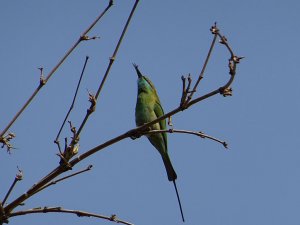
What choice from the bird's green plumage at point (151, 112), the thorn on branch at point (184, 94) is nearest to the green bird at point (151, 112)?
the bird's green plumage at point (151, 112)

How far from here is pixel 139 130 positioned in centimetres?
195

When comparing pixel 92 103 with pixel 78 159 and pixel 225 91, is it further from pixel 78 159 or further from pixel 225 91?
pixel 225 91

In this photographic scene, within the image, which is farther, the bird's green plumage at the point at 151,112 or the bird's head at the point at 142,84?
the bird's head at the point at 142,84

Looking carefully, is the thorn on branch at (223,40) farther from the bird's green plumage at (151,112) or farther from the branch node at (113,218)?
the bird's green plumage at (151,112)

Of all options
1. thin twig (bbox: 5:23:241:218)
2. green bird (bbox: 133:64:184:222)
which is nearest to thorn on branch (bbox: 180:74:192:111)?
thin twig (bbox: 5:23:241:218)

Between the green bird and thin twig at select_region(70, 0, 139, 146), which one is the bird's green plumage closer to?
the green bird

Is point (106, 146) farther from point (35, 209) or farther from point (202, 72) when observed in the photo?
point (202, 72)

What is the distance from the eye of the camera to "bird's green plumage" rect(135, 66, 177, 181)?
17.7ft

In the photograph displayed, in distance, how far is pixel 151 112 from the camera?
18.2 feet

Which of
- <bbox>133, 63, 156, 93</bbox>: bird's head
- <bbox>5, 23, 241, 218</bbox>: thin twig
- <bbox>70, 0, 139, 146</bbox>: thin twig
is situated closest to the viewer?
<bbox>5, 23, 241, 218</bbox>: thin twig

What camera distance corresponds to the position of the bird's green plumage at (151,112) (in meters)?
5.38

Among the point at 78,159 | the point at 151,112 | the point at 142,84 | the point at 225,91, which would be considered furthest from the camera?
the point at 142,84

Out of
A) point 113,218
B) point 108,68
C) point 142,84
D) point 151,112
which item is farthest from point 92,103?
point 142,84

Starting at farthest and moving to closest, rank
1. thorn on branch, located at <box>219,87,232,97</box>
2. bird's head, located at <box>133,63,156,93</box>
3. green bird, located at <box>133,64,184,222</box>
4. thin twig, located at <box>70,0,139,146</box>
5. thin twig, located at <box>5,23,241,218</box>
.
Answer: bird's head, located at <box>133,63,156,93</box> < green bird, located at <box>133,64,184,222</box> < thorn on branch, located at <box>219,87,232,97</box> < thin twig, located at <box>70,0,139,146</box> < thin twig, located at <box>5,23,241,218</box>
